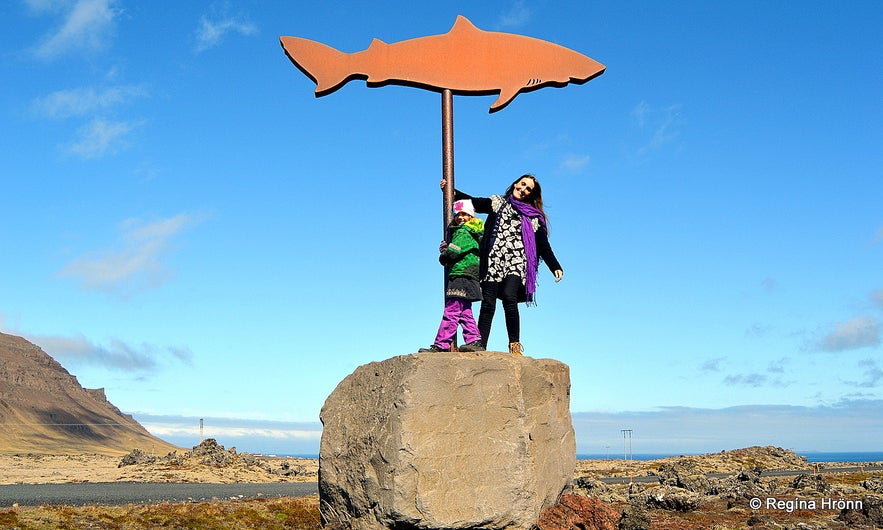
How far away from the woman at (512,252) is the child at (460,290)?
8.2 inches

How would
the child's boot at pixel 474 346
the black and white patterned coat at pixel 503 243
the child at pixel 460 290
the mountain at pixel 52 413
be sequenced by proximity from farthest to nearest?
the mountain at pixel 52 413 < the black and white patterned coat at pixel 503 243 < the child at pixel 460 290 < the child's boot at pixel 474 346

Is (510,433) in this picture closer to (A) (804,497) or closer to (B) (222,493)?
(A) (804,497)

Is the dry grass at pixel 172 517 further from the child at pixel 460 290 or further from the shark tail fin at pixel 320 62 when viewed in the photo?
the shark tail fin at pixel 320 62

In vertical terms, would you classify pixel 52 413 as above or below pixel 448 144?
below

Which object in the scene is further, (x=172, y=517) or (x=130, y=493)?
(x=130, y=493)

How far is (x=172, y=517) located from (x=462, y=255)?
231 inches

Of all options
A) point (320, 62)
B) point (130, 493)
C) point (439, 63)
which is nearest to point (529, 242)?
point (439, 63)

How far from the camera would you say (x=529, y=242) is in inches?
437

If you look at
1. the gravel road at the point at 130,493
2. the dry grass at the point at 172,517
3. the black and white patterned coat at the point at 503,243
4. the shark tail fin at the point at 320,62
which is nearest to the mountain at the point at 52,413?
the gravel road at the point at 130,493

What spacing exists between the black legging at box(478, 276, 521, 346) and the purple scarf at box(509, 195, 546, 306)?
0.22m

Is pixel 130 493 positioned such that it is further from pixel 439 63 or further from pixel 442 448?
pixel 439 63

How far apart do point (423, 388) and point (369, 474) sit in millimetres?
1217

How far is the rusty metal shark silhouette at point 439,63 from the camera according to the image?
11609mm

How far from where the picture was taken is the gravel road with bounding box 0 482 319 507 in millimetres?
17266
